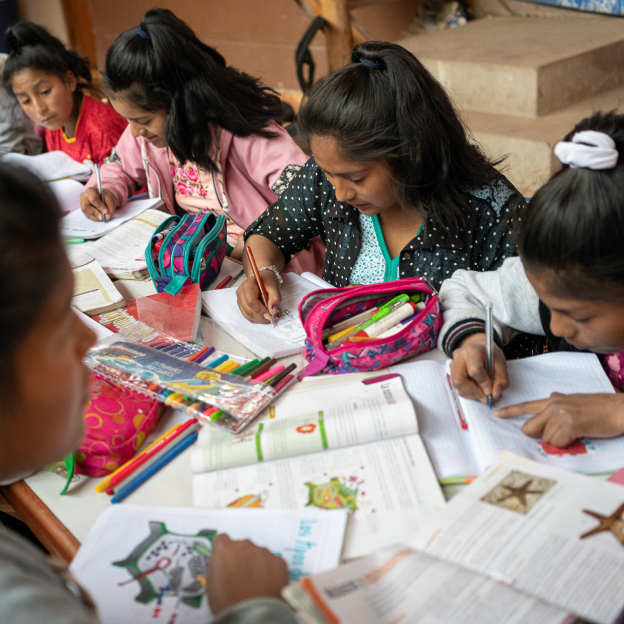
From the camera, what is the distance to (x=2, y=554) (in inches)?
24.5

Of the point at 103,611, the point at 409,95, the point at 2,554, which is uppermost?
the point at 409,95

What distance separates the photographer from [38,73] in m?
2.71

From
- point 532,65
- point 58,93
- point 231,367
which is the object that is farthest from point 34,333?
point 532,65

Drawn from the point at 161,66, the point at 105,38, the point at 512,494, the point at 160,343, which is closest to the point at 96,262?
the point at 160,343

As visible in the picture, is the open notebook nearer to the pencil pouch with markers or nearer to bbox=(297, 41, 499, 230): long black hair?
the pencil pouch with markers

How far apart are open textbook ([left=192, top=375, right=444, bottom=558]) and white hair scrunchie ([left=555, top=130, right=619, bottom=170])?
46cm

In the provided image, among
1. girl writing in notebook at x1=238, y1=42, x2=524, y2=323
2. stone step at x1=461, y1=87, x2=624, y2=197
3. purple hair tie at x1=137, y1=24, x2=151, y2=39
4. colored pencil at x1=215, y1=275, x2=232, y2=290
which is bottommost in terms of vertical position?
stone step at x1=461, y1=87, x2=624, y2=197

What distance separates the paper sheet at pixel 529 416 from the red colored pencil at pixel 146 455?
47 centimetres

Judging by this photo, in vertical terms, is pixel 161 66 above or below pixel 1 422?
above

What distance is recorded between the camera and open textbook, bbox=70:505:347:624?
2.52 feet

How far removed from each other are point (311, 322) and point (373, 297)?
150mm

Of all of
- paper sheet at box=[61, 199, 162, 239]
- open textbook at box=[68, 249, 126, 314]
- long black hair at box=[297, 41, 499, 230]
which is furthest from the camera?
paper sheet at box=[61, 199, 162, 239]

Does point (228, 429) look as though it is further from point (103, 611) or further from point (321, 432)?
point (103, 611)

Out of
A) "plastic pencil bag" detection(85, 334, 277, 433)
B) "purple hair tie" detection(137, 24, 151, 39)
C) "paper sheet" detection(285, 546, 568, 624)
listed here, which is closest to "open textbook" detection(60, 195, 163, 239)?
"purple hair tie" detection(137, 24, 151, 39)
